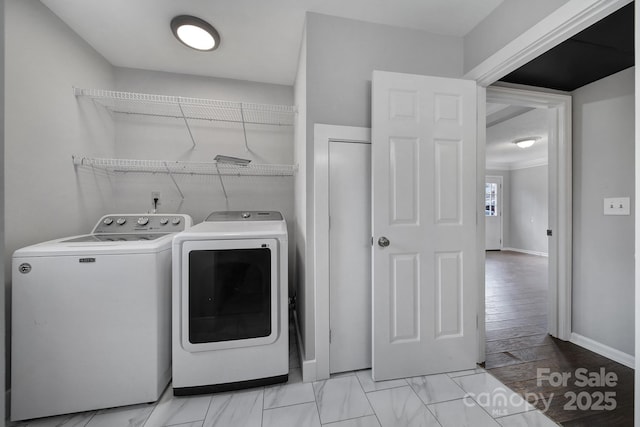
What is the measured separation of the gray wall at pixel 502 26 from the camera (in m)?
1.38

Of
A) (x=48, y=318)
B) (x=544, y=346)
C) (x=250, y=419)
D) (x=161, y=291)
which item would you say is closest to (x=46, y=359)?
(x=48, y=318)

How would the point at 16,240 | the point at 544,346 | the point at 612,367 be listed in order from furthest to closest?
the point at 544,346 < the point at 612,367 < the point at 16,240

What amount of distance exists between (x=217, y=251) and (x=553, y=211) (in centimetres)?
277

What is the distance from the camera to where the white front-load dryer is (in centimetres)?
152

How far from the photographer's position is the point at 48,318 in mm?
1342

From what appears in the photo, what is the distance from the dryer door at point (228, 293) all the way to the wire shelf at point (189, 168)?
91cm

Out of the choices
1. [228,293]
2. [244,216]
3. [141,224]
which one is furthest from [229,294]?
[141,224]

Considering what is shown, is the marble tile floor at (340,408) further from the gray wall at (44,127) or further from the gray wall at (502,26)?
the gray wall at (502,26)

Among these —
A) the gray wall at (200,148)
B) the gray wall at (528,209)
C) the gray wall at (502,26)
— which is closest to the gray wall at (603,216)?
the gray wall at (502,26)

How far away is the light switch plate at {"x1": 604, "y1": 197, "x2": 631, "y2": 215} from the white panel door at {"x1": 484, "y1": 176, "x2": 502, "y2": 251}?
5579 millimetres

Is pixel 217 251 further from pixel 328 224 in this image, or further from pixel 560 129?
pixel 560 129

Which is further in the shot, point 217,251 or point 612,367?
point 612,367

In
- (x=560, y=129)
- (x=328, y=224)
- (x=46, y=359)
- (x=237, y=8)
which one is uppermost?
(x=237, y=8)

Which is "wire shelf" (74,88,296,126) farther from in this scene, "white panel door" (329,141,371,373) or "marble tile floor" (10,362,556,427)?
"marble tile floor" (10,362,556,427)
